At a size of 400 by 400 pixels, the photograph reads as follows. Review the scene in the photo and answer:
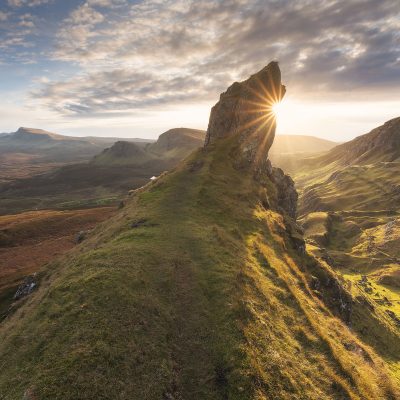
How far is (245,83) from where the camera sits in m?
80.1

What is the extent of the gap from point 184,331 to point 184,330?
0.47 ft

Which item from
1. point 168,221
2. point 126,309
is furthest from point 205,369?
point 168,221

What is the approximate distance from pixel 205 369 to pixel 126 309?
804 centimetres

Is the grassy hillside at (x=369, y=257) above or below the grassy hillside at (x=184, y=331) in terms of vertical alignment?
below

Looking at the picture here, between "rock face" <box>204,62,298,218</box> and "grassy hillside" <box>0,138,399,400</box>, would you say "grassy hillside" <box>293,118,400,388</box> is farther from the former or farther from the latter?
"rock face" <box>204,62,298,218</box>

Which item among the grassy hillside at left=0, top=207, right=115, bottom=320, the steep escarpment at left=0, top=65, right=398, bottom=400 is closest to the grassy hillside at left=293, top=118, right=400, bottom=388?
the steep escarpment at left=0, top=65, right=398, bottom=400

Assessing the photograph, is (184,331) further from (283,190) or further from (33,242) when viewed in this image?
(33,242)

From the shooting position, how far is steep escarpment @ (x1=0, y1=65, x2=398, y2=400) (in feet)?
70.9

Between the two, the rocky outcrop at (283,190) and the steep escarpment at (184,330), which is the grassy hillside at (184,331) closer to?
the steep escarpment at (184,330)

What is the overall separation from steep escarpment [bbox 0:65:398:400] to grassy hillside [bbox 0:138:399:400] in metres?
0.09

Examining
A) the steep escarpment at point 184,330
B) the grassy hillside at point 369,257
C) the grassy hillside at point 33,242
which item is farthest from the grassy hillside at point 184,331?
the grassy hillside at point 33,242

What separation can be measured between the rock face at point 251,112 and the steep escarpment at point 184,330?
35.1 meters

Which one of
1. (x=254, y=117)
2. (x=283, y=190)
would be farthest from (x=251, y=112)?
(x=283, y=190)

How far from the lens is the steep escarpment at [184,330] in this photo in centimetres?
2161
